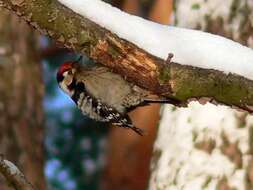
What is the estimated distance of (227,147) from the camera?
218 cm

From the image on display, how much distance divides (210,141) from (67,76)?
1.98 ft

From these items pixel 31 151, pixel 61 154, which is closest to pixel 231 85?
pixel 31 151

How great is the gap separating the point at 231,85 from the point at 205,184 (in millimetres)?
689

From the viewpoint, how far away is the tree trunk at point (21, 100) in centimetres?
299

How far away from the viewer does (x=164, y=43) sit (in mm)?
1540

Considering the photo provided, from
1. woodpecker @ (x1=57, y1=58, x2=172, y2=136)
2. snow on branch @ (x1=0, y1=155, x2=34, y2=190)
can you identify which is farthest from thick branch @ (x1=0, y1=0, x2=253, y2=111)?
snow on branch @ (x1=0, y1=155, x2=34, y2=190)

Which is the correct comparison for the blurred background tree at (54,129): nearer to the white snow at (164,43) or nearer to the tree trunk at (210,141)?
the white snow at (164,43)

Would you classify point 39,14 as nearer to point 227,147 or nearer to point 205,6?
point 227,147

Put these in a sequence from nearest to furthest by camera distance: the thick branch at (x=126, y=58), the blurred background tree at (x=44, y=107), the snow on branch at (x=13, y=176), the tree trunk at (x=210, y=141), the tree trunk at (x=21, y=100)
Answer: the thick branch at (x=126, y=58) → the snow on branch at (x=13, y=176) → the tree trunk at (x=210, y=141) → the blurred background tree at (x=44, y=107) → the tree trunk at (x=21, y=100)

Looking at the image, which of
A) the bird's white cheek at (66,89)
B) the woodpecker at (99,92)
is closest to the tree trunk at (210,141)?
the woodpecker at (99,92)

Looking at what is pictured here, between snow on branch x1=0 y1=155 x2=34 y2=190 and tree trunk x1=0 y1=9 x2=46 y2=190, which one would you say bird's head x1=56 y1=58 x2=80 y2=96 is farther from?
tree trunk x1=0 y1=9 x2=46 y2=190

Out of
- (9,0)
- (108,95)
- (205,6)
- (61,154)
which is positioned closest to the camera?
(9,0)

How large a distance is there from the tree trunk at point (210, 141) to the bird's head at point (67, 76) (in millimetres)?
553

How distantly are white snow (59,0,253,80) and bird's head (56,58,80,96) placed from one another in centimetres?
21
